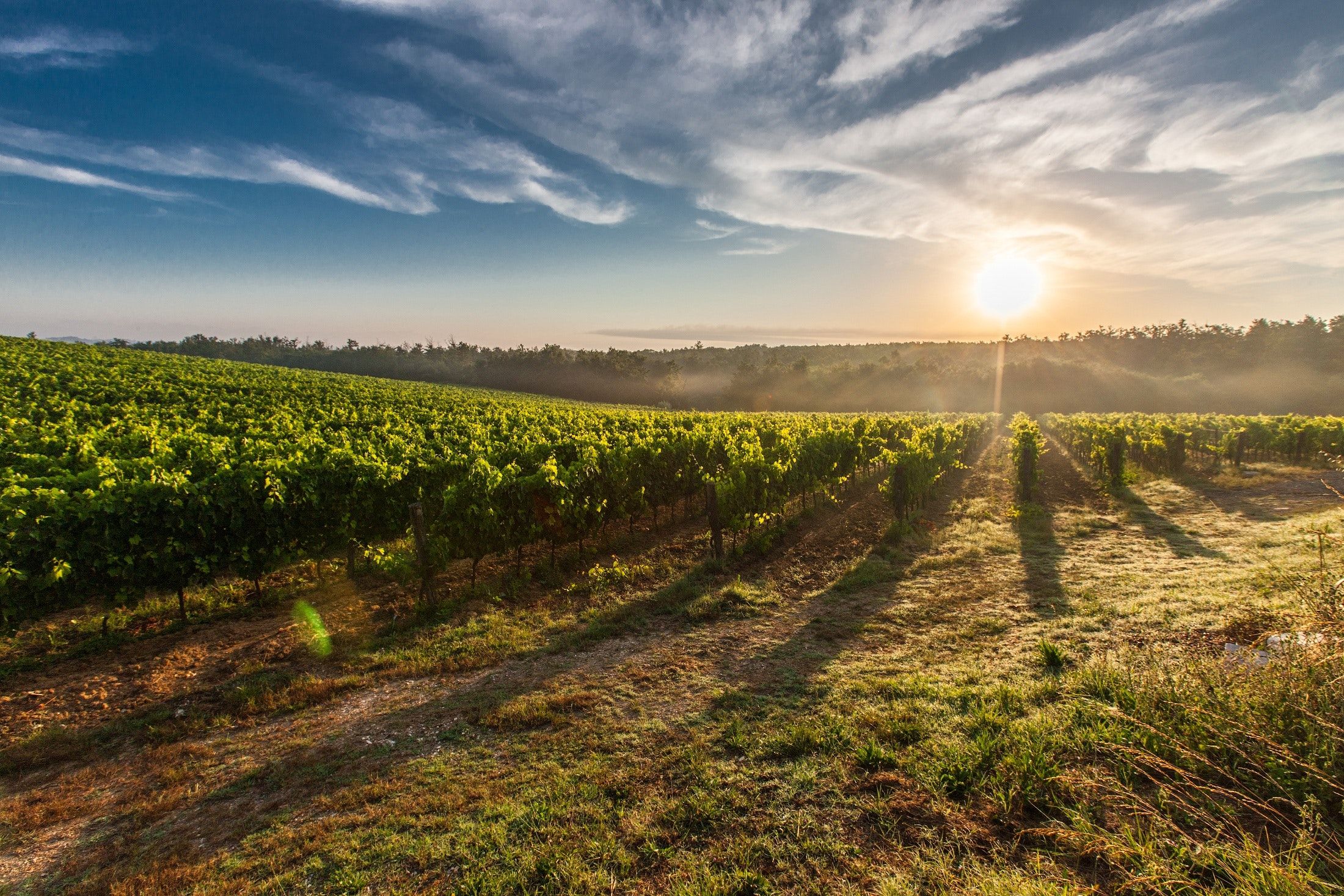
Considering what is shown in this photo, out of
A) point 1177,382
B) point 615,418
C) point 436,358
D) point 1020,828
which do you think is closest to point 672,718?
point 1020,828

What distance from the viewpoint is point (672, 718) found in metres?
5.51

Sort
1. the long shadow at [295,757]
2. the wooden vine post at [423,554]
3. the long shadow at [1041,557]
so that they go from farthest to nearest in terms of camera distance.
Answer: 1. the wooden vine post at [423,554]
2. the long shadow at [1041,557]
3. the long shadow at [295,757]

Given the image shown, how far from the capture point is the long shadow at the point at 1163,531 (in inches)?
414

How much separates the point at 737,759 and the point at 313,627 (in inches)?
276

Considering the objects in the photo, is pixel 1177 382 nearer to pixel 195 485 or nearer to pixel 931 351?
pixel 931 351

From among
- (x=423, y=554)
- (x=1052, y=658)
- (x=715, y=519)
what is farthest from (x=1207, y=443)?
(x=423, y=554)

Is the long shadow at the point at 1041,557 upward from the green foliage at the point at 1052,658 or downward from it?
downward

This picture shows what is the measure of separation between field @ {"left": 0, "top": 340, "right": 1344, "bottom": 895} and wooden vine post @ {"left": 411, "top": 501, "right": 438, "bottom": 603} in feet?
0.25

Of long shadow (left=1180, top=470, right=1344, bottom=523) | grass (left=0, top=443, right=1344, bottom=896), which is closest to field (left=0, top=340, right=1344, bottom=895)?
grass (left=0, top=443, right=1344, bottom=896)

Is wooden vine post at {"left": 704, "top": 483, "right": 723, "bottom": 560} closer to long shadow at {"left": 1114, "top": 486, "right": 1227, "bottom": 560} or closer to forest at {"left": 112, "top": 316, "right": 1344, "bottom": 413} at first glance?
long shadow at {"left": 1114, "top": 486, "right": 1227, "bottom": 560}

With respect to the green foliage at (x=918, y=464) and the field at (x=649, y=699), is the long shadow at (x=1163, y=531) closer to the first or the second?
the field at (x=649, y=699)

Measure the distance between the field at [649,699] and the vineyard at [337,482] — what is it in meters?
0.09

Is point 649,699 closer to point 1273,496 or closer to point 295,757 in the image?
point 295,757

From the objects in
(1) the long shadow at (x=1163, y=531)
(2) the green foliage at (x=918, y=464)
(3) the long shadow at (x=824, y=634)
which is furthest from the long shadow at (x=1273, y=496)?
(3) the long shadow at (x=824, y=634)
